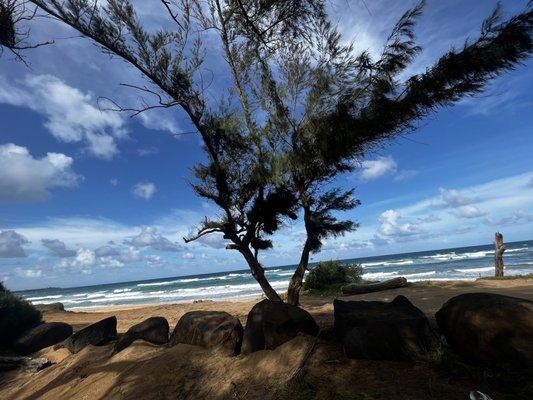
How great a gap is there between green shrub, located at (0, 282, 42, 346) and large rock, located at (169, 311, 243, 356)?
6.47 metres

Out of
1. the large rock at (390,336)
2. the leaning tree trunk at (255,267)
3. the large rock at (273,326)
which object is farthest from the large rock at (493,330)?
the leaning tree trunk at (255,267)

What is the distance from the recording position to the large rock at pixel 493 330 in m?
4.02

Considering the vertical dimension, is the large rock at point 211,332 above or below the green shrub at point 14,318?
below

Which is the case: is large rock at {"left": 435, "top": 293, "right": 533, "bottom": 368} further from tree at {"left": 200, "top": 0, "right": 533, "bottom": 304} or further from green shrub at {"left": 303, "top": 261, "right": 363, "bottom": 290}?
green shrub at {"left": 303, "top": 261, "right": 363, "bottom": 290}

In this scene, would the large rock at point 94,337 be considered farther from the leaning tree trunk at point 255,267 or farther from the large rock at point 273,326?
the large rock at point 273,326

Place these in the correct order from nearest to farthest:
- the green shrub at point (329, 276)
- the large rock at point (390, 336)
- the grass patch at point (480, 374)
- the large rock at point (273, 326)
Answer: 1. the grass patch at point (480, 374)
2. the large rock at point (390, 336)
3. the large rock at point (273, 326)
4. the green shrub at point (329, 276)

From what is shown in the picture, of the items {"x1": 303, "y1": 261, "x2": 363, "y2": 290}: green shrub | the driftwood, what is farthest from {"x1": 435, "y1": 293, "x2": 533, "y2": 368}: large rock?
{"x1": 303, "y1": 261, "x2": 363, "y2": 290}: green shrub

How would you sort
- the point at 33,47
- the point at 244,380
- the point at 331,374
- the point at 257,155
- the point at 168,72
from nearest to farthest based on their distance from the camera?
1. the point at 33,47
2. the point at 331,374
3. the point at 244,380
4. the point at 168,72
5. the point at 257,155

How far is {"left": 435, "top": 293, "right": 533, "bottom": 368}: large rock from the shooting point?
402 centimetres

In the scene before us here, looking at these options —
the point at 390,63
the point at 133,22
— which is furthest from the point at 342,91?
the point at 133,22

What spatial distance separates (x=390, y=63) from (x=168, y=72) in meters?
4.15

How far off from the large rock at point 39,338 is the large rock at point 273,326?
23.5 ft

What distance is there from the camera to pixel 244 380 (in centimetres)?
511

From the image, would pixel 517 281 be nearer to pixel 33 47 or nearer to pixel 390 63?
pixel 390 63
